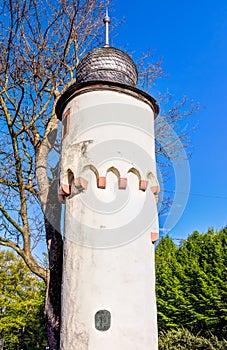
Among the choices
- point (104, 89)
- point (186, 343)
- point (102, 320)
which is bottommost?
point (186, 343)

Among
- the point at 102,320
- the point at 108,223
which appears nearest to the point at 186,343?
the point at 102,320

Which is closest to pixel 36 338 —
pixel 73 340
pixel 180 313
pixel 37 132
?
pixel 180 313

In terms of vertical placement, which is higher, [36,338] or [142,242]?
[142,242]

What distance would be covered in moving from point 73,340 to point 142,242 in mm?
1621

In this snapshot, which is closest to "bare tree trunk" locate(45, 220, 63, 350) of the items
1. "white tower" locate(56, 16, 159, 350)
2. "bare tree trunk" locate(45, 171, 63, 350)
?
"bare tree trunk" locate(45, 171, 63, 350)

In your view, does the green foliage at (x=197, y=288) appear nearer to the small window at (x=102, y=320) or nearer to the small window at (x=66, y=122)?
the small window at (x=66, y=122)

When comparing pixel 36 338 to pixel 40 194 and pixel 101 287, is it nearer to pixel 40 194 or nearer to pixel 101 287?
pixel 40 194

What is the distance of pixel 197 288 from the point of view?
2039 centimetres

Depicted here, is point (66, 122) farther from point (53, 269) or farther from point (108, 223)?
point (53, 269)

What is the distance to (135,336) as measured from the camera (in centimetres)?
479

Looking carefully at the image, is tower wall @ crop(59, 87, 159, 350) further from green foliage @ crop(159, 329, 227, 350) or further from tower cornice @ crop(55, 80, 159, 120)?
green foliage @ crop(159, 329, 227, 350)

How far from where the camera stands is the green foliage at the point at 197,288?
19062mm

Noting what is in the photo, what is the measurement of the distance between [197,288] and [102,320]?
17.0 m

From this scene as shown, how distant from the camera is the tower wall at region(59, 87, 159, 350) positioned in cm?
480
